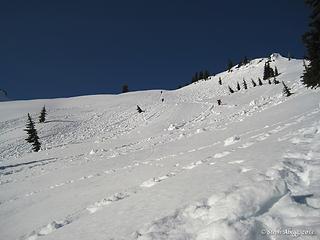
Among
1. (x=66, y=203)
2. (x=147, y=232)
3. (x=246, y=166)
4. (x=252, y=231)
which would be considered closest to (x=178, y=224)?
(x=147, y=232)

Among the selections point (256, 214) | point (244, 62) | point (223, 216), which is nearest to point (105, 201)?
point (223, 216)

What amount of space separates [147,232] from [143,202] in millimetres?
2289

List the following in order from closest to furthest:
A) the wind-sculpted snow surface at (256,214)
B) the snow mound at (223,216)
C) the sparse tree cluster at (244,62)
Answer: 1. the wind-sculpted snow surface at (256,214)
2. the snow mound at (223,216)
3. the sparse tree cluster at (244,62)

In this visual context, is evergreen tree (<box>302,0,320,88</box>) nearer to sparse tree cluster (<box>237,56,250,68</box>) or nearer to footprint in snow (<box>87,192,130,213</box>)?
footprint in snow (<box>87,192,130,213</box>)

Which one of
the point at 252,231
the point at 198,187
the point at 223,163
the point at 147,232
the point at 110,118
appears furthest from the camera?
the point at 110,118

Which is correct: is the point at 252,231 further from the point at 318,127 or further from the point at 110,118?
the point at 110,118

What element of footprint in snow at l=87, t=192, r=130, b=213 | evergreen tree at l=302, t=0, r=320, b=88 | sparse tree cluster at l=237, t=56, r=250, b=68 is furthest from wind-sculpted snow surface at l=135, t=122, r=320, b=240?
sparse tree cluster at l=237, t=56, r=250, b=68

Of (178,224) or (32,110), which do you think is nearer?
(178,224)

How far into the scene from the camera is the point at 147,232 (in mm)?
6648

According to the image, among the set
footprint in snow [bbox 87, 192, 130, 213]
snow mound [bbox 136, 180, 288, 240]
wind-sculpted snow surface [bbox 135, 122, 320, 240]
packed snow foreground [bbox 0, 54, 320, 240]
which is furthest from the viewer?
footprint in snow [bbox 87, 192, 130, 213]

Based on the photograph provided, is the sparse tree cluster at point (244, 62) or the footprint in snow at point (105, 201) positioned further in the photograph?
the sparse tree cluster at point (244, 62)

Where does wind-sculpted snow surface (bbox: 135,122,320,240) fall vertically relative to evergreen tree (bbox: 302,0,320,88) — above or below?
below

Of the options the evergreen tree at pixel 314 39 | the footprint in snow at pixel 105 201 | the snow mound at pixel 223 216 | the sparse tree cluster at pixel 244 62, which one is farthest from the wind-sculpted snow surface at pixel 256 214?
the sparse tree cluster at pixel 244 62

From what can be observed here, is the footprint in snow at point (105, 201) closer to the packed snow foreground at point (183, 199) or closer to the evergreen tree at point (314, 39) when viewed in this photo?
the packed snow foreground at point (183, 199)
